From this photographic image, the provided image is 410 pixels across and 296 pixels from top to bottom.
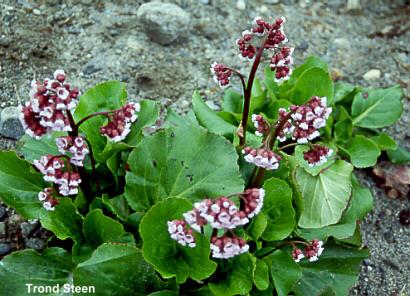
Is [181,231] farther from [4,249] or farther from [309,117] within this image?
[4,249]

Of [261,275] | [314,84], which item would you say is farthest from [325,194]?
[314,84]

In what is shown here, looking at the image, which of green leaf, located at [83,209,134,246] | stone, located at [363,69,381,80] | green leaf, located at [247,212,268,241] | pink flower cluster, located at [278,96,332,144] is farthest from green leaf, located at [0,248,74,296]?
stone, located at [363,69,381,80]

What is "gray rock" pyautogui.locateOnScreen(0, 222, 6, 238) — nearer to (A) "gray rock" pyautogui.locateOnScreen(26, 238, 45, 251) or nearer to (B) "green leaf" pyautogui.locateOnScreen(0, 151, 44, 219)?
(A) "gray rock" pyautogui.locateOnScreen(26, 238, 45, 251)

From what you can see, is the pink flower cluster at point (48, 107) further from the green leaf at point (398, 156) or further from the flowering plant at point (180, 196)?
the green leaf at point (398, 156)

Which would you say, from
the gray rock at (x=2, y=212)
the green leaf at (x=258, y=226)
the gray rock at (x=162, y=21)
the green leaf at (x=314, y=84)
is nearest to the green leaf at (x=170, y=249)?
the green leaf at (x=258, y=226)

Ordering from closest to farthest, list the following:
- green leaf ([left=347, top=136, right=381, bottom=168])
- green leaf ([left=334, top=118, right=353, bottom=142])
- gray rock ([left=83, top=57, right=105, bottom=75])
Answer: green leaf ([left=347, top=136, right=381, bottom=168]) → green leaf ([left=334, top=118, right=353, bottom=142]) → gray rock ([left=83, top=57, right=105, bottom=75])

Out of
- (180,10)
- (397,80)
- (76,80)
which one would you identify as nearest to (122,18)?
(180,10)
